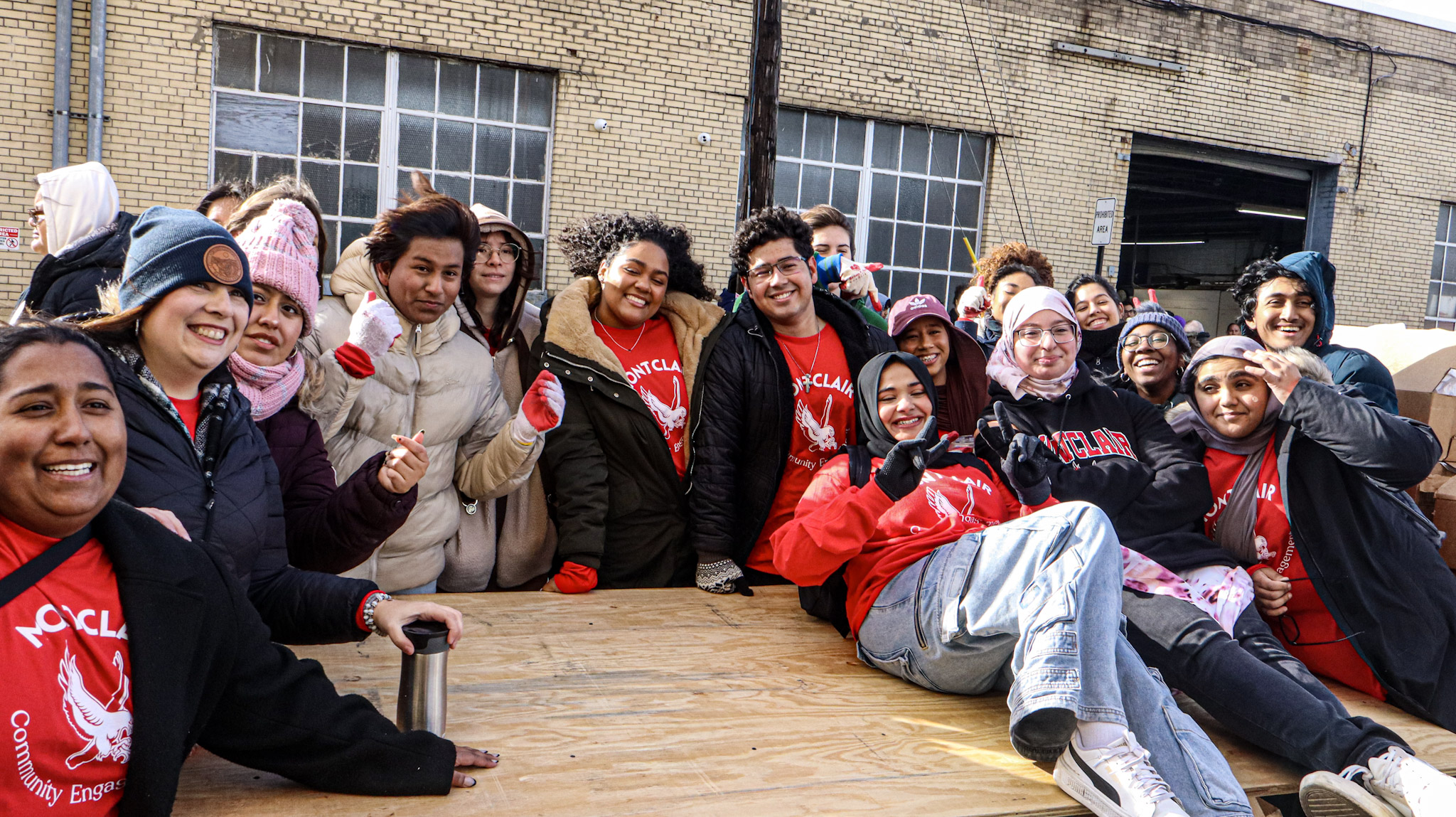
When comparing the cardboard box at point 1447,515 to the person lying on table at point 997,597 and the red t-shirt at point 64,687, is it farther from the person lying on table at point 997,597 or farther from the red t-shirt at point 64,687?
the red t-shirt at point 64,687

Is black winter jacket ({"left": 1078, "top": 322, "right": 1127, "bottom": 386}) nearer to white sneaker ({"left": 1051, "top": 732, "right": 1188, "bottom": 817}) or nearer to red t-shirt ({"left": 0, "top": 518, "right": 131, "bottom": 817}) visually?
white sneaker ({"left": 1051, "top": 732, "right": 1188, "bottom": 817})

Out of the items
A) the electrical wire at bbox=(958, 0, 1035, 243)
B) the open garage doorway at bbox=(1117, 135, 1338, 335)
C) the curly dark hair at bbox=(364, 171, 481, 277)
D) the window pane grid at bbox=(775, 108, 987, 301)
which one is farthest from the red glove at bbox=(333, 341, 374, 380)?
the open garage doorway at bbox=(1117, 135, 1338, 335)

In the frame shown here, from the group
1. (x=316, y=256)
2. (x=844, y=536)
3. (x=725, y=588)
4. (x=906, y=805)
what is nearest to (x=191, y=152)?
(x=316, y=256)

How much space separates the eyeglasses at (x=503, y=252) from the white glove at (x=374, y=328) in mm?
792

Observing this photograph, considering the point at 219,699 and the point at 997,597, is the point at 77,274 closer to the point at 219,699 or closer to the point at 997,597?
the point at 219,699

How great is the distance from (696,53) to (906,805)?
8363 millimetres

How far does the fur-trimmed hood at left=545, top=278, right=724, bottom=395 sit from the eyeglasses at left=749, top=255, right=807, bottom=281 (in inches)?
10.7

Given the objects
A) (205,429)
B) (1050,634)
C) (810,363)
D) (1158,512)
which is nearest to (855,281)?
(810,363)

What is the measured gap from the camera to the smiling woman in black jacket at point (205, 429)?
6.70ft

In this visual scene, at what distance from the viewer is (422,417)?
3268mm

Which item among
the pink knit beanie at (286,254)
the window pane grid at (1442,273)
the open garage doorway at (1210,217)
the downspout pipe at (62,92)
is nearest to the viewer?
the pink knit beanie at (286,254)

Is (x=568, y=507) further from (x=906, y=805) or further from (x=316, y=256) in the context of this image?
(x=906, y=805)

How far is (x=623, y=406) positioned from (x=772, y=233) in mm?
918

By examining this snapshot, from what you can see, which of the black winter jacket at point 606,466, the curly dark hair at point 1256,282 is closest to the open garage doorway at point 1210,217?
the curly dark hair at point 1256,282
